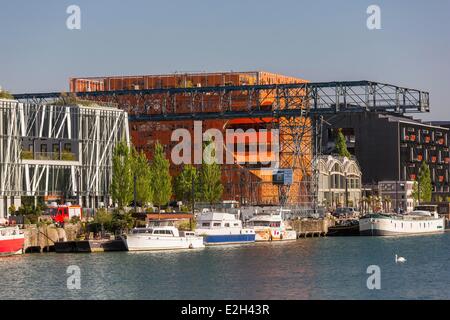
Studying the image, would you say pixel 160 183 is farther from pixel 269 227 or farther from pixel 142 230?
pixel 142 230

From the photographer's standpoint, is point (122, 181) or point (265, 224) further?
point (122, 181)

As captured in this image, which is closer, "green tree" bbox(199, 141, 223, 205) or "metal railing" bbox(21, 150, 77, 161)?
"metal railing" bbox(21, 150, 77, 161)

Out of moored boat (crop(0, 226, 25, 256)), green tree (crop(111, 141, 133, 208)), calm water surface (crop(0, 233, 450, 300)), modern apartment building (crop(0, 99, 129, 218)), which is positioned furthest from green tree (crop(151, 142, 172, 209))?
moored boat (crop(0, 226, 25, 256))

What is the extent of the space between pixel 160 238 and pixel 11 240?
1741 cm

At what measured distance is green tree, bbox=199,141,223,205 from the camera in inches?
7736

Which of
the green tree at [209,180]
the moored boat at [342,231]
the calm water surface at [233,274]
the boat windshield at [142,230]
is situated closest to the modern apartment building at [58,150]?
the green tree at [209,180]

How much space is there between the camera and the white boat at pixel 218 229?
154m

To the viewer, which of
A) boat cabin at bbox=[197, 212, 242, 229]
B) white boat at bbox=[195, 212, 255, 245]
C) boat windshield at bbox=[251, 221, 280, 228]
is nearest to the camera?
white boat at bbox=[195, 212, 255, 245]

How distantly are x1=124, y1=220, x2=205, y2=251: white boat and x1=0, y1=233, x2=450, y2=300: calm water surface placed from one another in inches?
81.8

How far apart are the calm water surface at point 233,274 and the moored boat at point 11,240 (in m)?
1.57

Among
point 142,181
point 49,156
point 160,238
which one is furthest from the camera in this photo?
point 49,156

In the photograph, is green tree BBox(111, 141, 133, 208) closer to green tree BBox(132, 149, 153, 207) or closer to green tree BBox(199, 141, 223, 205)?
green tree BBox(132, 149, 153, 207)

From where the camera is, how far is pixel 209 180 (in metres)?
197

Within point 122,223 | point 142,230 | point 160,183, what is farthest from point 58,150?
point 142,230
